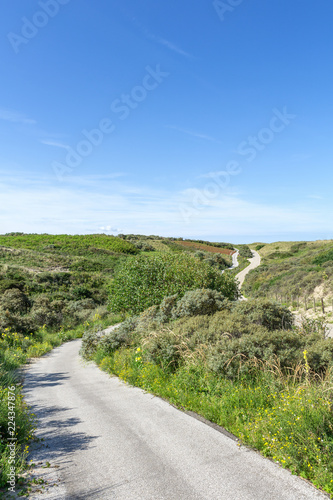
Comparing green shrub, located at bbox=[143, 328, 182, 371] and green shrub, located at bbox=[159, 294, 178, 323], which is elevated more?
green shrub, located at bbox=[159, 294, 178, 323]

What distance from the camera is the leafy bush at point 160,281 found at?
1512cm

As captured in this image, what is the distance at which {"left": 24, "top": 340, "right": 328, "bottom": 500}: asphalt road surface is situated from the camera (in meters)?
3.86

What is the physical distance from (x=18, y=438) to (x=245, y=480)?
355cm

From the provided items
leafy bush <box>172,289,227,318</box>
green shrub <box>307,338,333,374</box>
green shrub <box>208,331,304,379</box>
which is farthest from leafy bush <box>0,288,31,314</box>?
green shrub <box>307,338,333,374</box>

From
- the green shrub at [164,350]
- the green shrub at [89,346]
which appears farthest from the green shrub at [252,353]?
the green shrub at [89,346]

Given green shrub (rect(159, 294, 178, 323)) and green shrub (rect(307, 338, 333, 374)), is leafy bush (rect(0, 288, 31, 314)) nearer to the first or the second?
green shrub (rect(159, 294, 178, 323))

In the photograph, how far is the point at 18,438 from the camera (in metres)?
5.29

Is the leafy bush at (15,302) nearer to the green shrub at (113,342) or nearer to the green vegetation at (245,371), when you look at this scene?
the green shrub at (113,342)

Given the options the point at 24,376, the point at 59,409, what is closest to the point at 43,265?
the point at 24,376

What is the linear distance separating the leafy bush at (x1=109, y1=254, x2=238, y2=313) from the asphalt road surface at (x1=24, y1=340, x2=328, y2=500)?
8.10 meters

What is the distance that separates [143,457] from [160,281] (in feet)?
36.8

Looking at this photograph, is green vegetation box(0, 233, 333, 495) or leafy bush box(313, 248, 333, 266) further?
leafy bush box(313, 248, 333, 266)

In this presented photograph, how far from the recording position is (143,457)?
182 inches

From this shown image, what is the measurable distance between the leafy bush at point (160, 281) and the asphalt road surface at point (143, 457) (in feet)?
26.6
